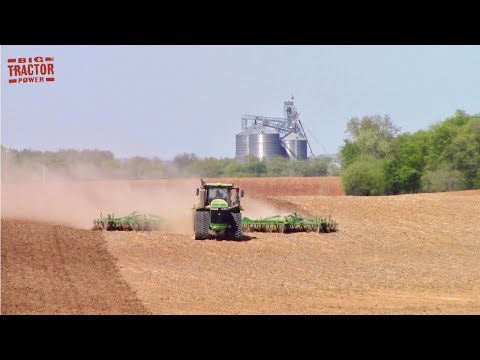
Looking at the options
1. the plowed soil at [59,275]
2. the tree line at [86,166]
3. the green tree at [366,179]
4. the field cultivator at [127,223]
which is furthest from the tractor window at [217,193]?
the green tree at [366,179]

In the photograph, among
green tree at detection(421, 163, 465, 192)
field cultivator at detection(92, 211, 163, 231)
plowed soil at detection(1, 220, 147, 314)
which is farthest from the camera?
green tree at detection(421, 163, 465, 192)

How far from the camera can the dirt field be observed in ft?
57.6

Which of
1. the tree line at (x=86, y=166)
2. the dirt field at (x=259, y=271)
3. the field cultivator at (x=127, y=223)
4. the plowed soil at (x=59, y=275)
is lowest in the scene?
the dirt field at (x=259, y=271)

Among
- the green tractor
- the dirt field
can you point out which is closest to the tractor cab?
the green tractor

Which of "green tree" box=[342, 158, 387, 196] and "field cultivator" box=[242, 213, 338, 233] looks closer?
"field cultivator" box=[242, 213, 338, 233]

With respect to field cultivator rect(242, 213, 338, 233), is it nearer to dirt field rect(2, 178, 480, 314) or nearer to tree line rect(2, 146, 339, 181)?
dirt field rect(2, 178, 480, 314)

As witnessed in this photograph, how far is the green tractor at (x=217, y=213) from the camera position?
30.3 m

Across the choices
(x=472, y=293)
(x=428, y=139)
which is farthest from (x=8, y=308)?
(x=428, y=139)

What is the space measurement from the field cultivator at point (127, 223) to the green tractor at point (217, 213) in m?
3.51

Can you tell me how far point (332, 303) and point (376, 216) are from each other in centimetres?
2543

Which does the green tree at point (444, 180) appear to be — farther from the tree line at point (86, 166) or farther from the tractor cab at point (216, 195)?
the tractor cab at point (216, 195)

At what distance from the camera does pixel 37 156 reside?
173 ft

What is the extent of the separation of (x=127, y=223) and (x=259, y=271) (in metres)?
10.6
